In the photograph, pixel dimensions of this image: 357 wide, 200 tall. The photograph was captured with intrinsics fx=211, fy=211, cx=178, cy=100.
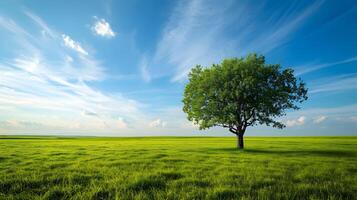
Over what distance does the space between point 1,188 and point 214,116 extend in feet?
91.6

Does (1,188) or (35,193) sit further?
(1,188)

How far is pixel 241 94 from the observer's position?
104ft

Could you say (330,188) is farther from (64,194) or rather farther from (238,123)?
(238,123)

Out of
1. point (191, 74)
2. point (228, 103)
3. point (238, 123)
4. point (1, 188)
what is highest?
point (191, 74)

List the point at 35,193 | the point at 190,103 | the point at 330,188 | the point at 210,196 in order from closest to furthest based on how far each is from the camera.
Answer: the point at 210,196 → the point at 35,193 → the point at 330,188 → the point at 190,103

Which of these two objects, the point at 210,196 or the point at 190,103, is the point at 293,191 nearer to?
the point at 210,196

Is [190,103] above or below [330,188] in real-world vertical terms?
above

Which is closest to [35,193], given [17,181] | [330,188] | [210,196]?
[17,181]

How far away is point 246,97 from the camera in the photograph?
32.8 metres

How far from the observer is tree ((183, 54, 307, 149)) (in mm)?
32469

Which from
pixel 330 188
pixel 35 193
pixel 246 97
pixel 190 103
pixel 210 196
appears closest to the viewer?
pixel 210 196

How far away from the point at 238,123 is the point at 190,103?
863cm

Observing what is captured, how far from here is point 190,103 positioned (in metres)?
36.6

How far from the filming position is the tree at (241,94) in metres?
32.5
